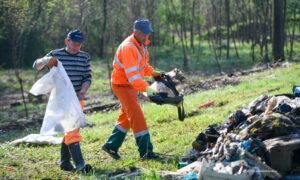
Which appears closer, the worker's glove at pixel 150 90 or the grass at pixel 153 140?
the worker's glove at pixel 150 90

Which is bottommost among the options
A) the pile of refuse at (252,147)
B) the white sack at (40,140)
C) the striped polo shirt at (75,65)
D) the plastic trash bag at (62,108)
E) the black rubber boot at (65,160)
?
the white sack at (40,140)

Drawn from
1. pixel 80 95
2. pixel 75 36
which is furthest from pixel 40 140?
pixel 75 36

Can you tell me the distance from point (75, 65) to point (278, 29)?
13.5 metres

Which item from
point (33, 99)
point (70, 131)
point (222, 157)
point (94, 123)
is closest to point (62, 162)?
point (70, 131)

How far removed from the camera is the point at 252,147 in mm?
5852

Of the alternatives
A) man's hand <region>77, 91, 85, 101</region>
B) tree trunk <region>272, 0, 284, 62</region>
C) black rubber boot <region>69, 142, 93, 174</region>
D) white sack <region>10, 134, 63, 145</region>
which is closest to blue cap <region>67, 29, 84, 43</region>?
man's hand <region>77, 91, 85, 101</region>

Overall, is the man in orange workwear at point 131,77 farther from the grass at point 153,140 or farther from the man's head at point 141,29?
the grass at point 153,140

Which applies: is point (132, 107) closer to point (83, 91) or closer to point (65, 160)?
point (83, 91)

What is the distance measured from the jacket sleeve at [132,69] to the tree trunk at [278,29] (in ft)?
42.2

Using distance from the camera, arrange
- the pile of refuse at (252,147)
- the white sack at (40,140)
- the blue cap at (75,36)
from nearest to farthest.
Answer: the pile of refuse at (252,147), the blue cap at (75,36), the white sack at (40,140)

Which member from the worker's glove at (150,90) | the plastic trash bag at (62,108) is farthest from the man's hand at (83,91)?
the worker's glove at (150,90)

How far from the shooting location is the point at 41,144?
9.62 meters

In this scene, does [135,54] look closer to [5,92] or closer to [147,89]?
[147,89]

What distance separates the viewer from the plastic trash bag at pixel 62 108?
23.3ft
